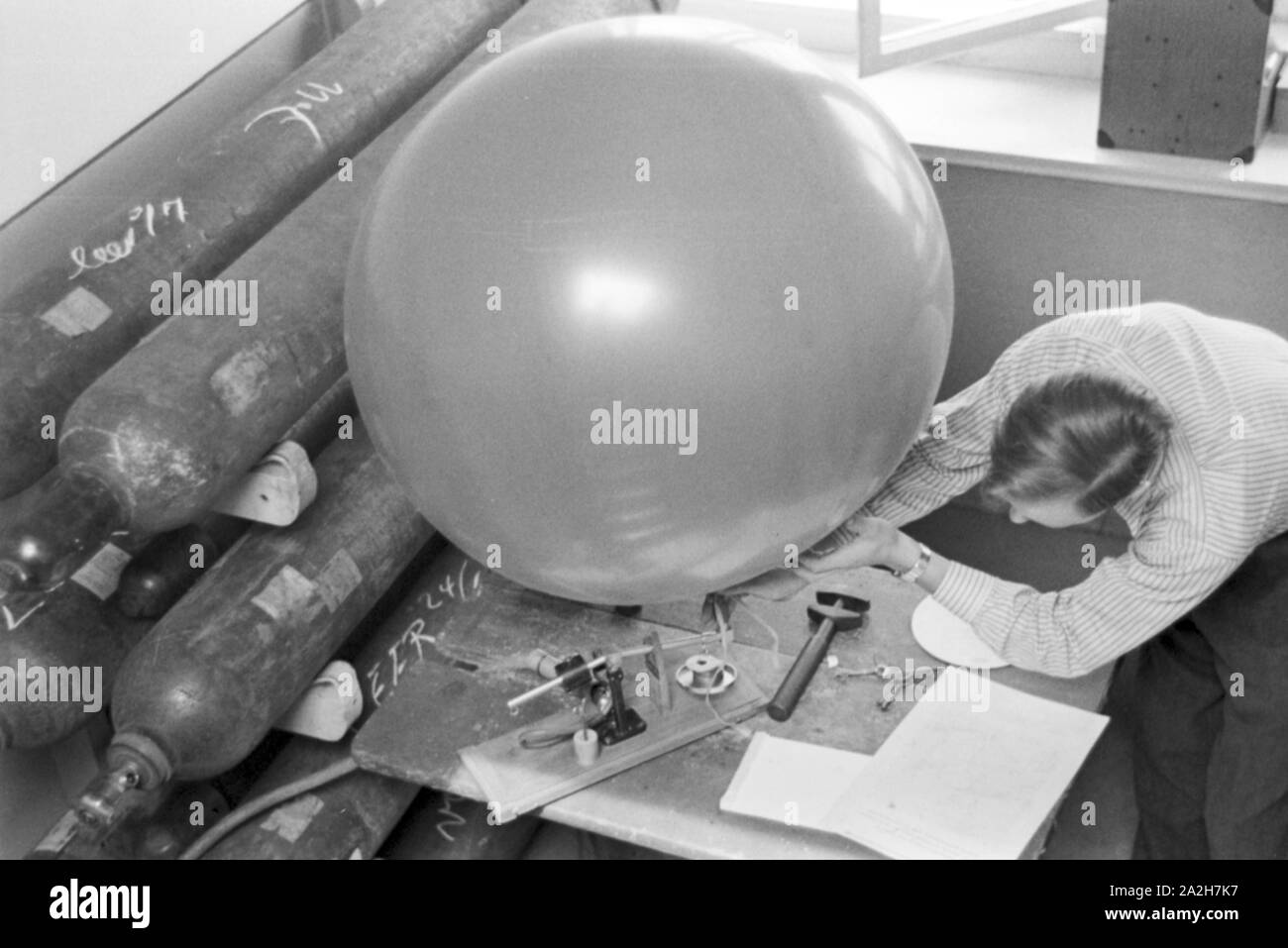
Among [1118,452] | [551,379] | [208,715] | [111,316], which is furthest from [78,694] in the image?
[1118,452]

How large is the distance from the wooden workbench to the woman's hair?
0.37m

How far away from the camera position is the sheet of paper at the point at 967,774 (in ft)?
5.81

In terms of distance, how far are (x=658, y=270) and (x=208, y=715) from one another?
112 cm

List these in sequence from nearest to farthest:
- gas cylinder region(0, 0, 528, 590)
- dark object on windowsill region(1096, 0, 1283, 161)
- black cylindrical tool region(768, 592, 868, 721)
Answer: gas cylinder region(0, 0, 528, 590) < black cylindrical tool region(768, 592, 868, 721) < dark object on windowsill region(1096, 0, 1283, 161)

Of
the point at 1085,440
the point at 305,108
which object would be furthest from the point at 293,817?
the point at 1085,440

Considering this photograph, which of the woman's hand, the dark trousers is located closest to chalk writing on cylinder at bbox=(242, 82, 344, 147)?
the woman's hand

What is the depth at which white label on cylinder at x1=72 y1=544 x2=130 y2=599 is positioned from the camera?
2.05m

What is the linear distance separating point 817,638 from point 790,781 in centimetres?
27

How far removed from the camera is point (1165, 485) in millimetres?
1849

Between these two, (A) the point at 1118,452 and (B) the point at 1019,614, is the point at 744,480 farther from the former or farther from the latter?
(B) the point at 1019,614

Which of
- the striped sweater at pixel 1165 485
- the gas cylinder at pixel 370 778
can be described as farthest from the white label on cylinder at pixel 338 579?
the striped sweater at pixel 1165 485

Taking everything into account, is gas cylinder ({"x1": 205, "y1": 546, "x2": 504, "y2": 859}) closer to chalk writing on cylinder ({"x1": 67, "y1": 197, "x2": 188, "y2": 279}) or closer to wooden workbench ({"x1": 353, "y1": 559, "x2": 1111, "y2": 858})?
wooden workbench ({"x1": 353, "y1": 559, "x2": 1111, "y2": 858})

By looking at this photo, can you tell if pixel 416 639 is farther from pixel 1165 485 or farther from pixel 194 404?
pixel 1165 485

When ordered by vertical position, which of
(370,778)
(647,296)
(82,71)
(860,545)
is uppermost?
(647,296)
